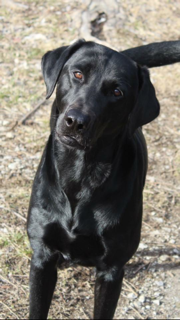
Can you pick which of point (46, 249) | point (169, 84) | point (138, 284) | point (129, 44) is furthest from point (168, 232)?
point (129, 44)

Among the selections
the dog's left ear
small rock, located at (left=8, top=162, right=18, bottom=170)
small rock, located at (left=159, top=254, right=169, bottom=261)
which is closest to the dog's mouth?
the dog's left ear

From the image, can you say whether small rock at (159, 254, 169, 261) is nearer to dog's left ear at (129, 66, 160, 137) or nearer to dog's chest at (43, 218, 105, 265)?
dog's chest at (43, 218, 105, 265)

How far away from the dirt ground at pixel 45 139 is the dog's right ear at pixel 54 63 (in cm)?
147

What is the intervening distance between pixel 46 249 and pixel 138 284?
1.17 metres

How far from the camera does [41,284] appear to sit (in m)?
3.03

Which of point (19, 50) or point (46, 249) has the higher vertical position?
point (46, 249)

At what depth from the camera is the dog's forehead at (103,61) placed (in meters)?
2.78

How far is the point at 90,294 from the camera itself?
365 centimetres

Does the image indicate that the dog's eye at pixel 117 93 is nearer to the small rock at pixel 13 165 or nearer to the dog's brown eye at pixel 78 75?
the dog's brown eye at pixel 78 75

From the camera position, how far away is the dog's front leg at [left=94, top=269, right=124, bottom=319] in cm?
294

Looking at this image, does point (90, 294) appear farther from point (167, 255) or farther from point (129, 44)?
point (129, 44)

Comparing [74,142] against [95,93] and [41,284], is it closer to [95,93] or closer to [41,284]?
[95,93]

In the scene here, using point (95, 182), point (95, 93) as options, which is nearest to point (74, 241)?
point (95, 182)

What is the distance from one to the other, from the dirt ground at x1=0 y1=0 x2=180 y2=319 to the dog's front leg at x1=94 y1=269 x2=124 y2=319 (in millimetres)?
459
